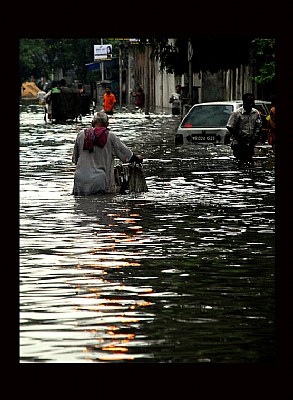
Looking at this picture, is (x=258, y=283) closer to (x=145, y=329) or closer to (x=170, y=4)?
(x=145, y=329)

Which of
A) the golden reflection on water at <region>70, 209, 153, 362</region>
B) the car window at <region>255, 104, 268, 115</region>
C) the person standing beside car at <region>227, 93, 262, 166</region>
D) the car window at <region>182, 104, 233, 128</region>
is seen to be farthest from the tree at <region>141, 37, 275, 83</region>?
the golden reflection on water at <region>70, 209, 153, 362</region>

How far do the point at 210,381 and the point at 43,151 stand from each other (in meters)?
26.7

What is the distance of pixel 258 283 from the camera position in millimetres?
11617

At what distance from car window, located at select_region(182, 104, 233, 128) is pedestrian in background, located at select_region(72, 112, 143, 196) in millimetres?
15097

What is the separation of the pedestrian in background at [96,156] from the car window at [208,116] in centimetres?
1510

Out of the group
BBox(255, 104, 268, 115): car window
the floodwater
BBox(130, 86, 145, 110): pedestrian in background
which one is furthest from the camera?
BBox(130, 86, 145, 110): pedestrian in background

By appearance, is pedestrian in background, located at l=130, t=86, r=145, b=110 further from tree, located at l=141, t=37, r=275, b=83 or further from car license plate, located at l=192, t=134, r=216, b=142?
car license plate, located at l=192, t=134, r=216, b=142

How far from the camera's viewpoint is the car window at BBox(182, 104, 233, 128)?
35688mm

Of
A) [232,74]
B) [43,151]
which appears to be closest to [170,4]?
[43,151]

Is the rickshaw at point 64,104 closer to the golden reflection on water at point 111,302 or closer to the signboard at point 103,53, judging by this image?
the golden reflection on water at point 111,302

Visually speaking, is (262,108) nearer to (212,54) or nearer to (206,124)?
(206,124)

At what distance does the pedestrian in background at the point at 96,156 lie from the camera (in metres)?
20.6

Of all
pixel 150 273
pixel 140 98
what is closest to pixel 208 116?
pixel 150 273

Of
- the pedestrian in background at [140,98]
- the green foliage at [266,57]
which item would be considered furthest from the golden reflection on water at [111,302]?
the pedestrian in background at [140,98]
